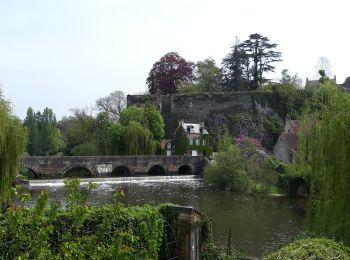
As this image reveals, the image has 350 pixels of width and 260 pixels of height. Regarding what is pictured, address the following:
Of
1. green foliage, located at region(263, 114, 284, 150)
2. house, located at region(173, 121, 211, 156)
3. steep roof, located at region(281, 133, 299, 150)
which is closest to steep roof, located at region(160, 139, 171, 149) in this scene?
house, located at region(173, 121, 211, 156)

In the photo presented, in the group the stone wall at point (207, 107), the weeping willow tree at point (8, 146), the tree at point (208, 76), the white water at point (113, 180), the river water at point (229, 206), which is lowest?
the river water at point (229, 206)

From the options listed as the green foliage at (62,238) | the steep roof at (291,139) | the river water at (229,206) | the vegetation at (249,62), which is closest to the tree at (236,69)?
the vegetation at (249,62)

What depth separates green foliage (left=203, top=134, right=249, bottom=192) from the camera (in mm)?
34875

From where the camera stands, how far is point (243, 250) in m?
17.7

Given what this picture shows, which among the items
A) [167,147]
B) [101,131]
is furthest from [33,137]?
[167,147]

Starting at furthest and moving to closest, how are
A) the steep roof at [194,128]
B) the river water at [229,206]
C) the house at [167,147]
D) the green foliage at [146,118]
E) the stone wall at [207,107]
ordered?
the stone wall at [207,107], the house at [167,147], the steep roof at [194,128], the green foliage at [146,118], the river water at [229,206]

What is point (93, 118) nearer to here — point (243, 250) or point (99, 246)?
point (243, 250)

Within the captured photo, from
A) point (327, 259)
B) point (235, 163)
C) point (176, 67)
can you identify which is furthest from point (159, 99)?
point (327, 259)

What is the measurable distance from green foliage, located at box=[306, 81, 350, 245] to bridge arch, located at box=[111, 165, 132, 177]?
34.2 m

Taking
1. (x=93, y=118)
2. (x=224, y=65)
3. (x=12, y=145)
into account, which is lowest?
(x=12, y=145)

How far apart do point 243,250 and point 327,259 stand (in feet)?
40.9

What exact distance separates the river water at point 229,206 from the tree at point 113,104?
23.4 meters

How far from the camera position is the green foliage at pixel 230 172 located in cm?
3488

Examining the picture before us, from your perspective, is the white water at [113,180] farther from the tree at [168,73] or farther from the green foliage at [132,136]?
the tree at [168,73]
